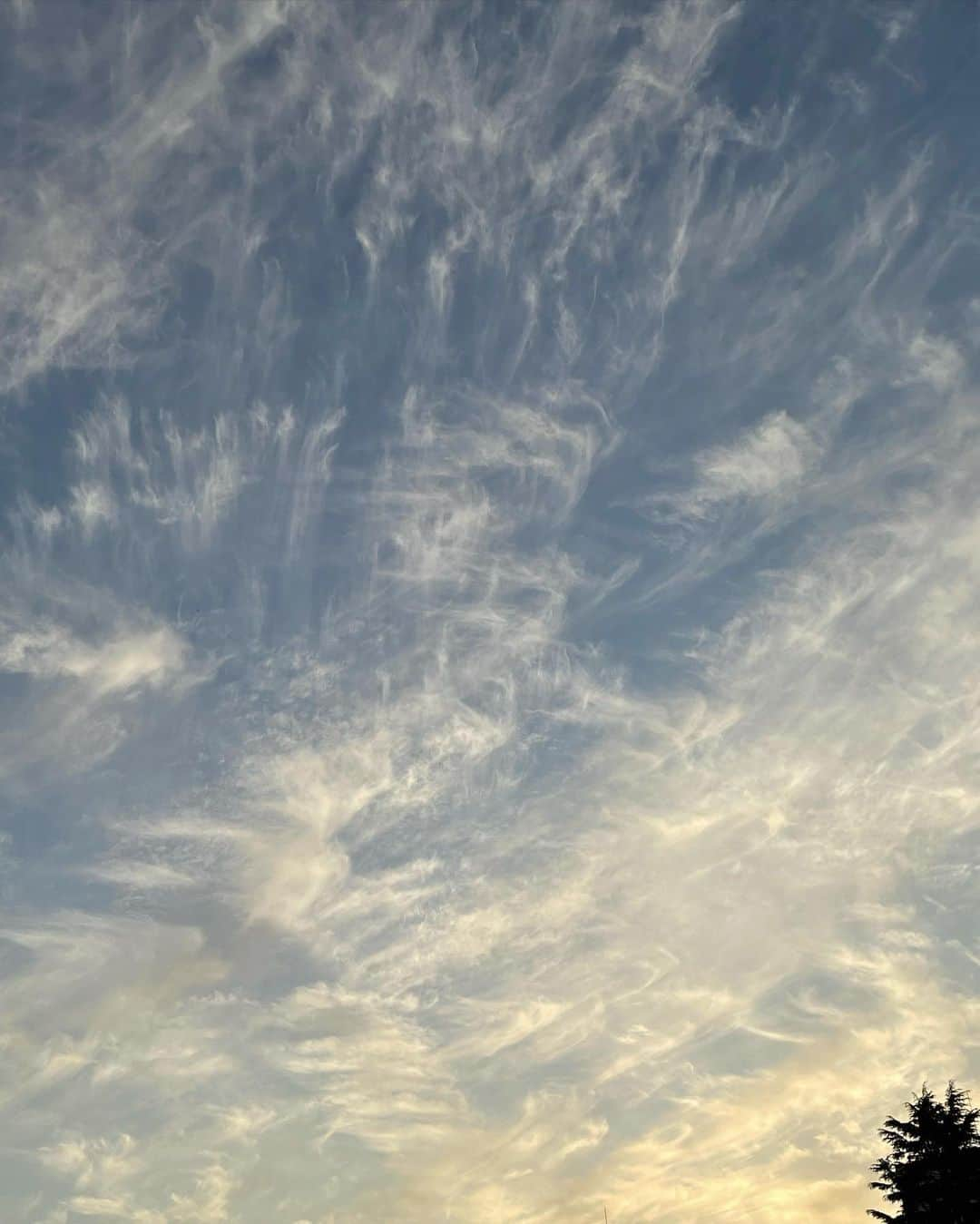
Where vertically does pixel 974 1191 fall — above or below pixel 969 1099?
below

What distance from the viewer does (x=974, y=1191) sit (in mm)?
45844

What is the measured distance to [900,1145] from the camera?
47.6 metres

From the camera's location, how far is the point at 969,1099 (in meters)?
48.2

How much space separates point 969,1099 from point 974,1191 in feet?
13.1

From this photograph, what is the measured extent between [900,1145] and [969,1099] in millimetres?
4151

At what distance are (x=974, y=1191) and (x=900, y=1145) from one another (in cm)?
349
